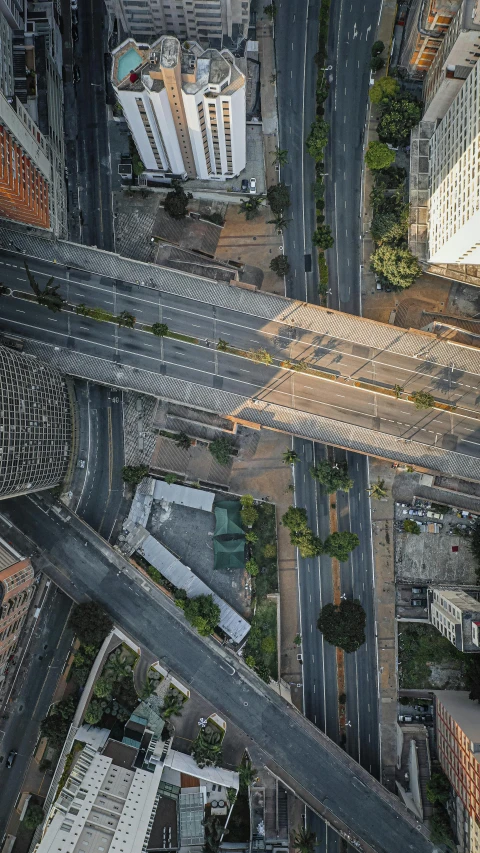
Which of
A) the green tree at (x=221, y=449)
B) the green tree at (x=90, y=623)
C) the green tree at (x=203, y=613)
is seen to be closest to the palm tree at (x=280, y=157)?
the green tree at (x=221, y=449)

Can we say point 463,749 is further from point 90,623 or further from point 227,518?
point 90,623

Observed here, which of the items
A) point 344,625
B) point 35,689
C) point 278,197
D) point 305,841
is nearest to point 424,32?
point 278,197

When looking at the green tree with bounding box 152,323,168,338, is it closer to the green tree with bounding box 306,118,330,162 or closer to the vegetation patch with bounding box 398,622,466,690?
the green tree with bounding box 306,118,330,162

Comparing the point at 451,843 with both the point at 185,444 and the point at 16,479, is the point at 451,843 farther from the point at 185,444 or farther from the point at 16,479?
the point at 16,479

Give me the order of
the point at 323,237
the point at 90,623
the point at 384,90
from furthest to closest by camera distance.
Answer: the point at 323,237 < the point at 384,90 < the point at 90,623

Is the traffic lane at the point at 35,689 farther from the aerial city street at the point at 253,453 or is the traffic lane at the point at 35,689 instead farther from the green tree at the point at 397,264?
the green tree at the point at 397,264

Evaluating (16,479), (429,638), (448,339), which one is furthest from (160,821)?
(448,339)

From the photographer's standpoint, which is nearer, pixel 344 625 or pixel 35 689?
pixel 344 625
